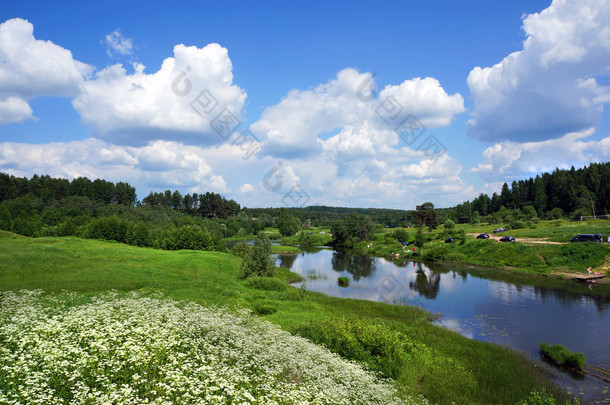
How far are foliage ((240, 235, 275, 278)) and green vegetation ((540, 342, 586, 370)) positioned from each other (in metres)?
24.9

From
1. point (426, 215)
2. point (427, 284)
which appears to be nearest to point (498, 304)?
point (427, 284)

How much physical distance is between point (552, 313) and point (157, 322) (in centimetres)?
3314

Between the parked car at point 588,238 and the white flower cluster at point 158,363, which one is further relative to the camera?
the parked car at point 588,238

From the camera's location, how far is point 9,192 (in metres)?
99.5

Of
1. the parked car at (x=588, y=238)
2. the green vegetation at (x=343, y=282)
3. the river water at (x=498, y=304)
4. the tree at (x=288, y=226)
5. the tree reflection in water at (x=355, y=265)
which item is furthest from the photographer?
the tree at (x=288, y=226)

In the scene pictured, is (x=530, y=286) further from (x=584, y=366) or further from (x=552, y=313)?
(x=584, y=366)

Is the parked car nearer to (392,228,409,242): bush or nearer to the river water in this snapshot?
the river water

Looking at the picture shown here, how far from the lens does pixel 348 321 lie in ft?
54.1

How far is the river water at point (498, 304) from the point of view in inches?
Result: 857

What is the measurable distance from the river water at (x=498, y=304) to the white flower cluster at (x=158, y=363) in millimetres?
14266

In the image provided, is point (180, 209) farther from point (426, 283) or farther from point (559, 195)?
point (559, 195)

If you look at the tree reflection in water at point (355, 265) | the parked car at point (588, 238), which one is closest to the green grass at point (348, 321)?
the tree reflection in water at point (355, 265)

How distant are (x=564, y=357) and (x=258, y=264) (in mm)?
26890

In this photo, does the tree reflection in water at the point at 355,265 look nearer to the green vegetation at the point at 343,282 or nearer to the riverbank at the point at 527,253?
the green vegetation at the point at 343,282
